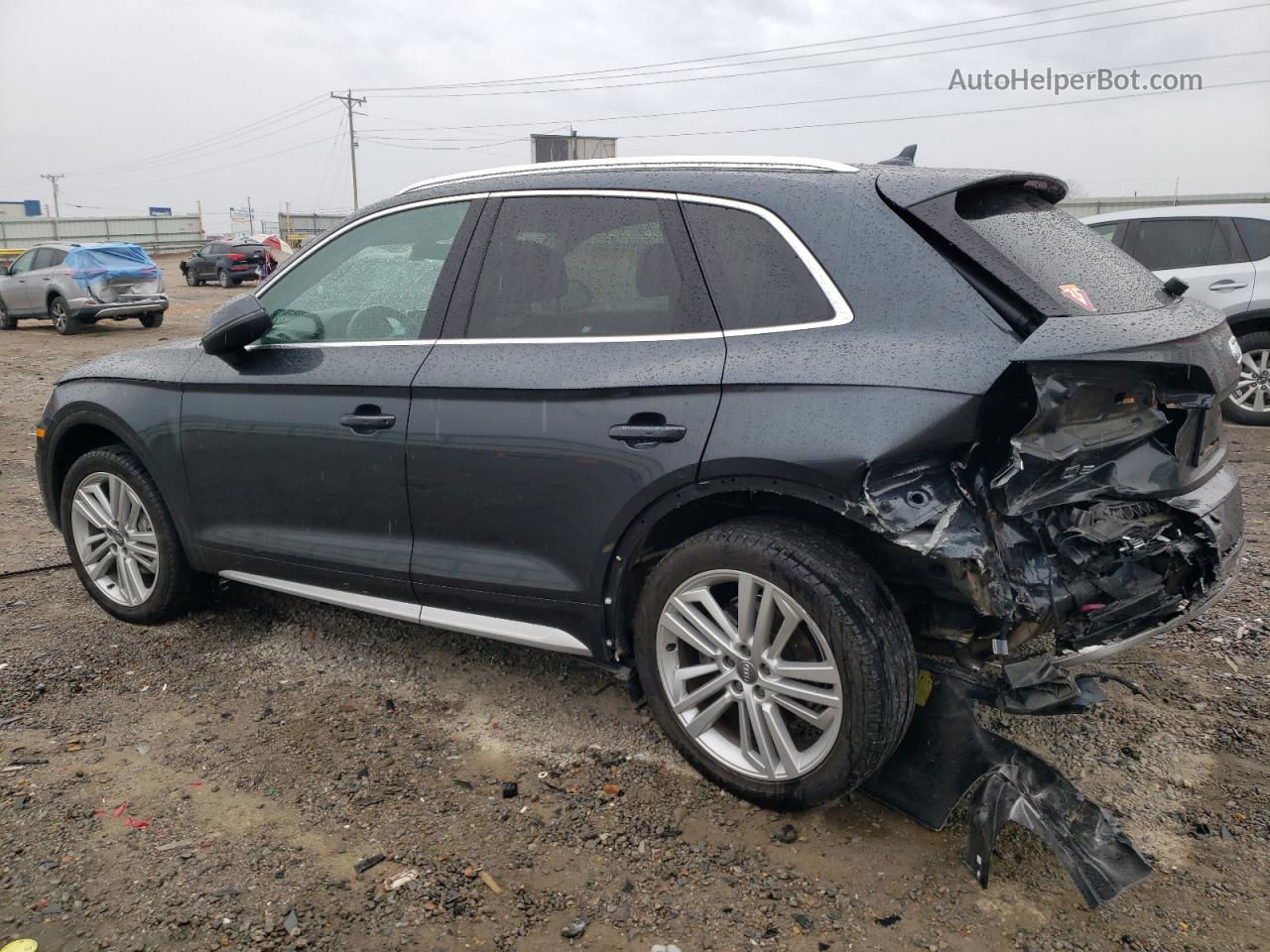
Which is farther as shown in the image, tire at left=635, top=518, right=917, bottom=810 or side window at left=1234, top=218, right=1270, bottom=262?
side window at left=1234, top=218, right=1270, bottom=262

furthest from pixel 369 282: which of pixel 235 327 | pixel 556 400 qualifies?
pixel 556 400

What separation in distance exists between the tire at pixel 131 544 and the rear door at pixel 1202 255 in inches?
287

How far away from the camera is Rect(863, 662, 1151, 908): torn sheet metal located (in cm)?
248

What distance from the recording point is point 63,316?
1788 cm

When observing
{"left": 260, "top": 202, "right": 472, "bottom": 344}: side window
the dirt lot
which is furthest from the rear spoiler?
the dirt lot

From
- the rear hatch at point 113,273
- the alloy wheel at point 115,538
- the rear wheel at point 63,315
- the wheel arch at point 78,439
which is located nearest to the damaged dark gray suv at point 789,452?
the wheel arch at point 78,439

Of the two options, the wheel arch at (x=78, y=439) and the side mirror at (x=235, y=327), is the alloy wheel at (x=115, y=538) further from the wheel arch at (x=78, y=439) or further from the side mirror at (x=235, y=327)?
the side mirror at (x=235, y=327)

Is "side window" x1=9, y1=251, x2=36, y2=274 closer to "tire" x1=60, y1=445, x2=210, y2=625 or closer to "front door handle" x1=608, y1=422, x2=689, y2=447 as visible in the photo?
"tire" x1=60, y1=445, x2=210, y2=625

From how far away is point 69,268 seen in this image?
17.7 m

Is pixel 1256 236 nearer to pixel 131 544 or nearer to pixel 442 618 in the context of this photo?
pixel 442 618

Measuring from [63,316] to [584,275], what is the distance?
58.8 ft

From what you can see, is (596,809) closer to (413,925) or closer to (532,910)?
(532,910)

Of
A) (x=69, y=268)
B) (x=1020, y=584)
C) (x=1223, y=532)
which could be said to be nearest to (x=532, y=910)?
(x=1020, y=584)

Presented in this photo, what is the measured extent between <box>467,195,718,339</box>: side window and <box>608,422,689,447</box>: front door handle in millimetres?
289
